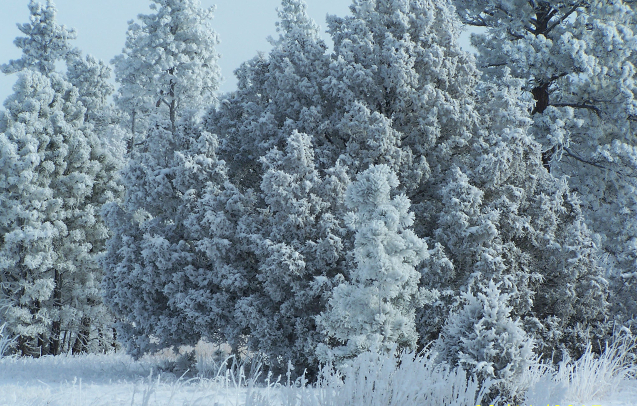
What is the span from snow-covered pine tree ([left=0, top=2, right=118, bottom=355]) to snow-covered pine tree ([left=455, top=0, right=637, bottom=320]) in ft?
53.4

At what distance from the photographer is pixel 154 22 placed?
25500mm

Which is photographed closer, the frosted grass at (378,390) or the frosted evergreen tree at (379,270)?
the frosted grass at (378,390)

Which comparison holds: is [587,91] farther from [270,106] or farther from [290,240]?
[290,240]

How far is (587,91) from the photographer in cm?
1831

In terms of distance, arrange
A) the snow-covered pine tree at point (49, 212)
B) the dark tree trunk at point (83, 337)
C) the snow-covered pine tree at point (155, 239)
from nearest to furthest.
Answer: the snow-covered pine tree at point (155, 239) < the snow-covered pine tree at point (49, 212) < the dark tree trunk at point (83, 337)

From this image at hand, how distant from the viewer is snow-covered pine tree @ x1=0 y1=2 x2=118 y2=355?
22.1 meters

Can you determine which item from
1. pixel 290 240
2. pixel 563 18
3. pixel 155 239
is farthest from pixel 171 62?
pixel 563 18

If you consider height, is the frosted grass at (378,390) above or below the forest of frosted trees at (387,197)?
below

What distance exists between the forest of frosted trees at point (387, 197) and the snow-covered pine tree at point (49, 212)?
21.9ft

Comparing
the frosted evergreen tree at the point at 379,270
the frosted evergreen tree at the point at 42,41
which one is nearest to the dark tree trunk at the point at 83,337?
the frosted evergreen tree at the point at 42,41

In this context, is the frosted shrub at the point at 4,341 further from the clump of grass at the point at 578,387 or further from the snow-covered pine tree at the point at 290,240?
the clump of grass at the point at 578,387

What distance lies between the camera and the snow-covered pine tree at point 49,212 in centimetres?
2214

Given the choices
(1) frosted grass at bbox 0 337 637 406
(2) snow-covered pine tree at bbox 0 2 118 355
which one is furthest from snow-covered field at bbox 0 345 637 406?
(2) snow-covered pine tree at bbox 0 2 118 355

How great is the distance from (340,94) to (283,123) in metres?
1.98
